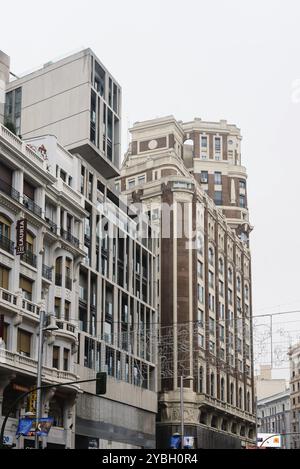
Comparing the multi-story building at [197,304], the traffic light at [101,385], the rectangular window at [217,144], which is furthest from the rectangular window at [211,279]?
the traffic light at [101,385]

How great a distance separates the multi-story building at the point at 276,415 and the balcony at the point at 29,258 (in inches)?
4231

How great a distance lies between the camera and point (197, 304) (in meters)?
86.6

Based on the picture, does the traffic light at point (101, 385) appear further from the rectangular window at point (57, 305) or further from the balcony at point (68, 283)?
the balcony at point (68, 283)

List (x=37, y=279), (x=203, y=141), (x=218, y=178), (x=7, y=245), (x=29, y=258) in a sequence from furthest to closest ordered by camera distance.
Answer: (x=203, y=141) < (x=218, y=178) < (x=37, y=279) < (x=29, y=258) < (x=7, y=245)

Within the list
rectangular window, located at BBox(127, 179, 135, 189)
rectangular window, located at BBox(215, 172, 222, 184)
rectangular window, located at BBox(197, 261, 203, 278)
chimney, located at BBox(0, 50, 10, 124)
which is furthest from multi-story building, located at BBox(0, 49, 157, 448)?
rectangular window, located at BBox(215, 172, 222, 184)

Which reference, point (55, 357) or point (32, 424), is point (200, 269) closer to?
point (55, 357)

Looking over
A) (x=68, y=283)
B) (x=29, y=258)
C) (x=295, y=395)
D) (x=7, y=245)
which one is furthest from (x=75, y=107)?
(x=295, y=395)

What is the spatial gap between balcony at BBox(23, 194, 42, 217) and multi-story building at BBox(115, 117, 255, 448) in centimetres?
2693

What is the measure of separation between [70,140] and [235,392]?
44.8m

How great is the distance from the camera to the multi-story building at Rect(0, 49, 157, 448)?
60.2 meters

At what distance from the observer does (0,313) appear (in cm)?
4703

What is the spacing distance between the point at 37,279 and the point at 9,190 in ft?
20.0
